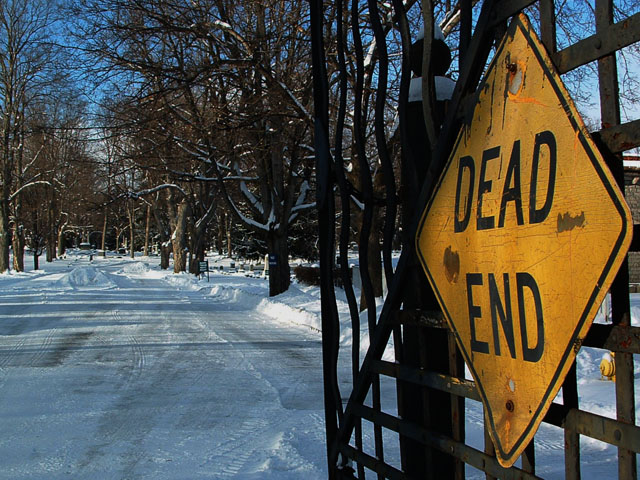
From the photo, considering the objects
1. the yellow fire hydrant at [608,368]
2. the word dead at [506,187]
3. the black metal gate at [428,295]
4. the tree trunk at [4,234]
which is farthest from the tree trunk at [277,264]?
the tree trunk at [4,234]

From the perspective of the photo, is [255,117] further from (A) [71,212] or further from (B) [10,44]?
(A) [71,212]

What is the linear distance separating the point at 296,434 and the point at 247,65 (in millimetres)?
8077

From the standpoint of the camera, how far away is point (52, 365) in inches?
328

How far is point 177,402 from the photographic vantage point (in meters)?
6.27

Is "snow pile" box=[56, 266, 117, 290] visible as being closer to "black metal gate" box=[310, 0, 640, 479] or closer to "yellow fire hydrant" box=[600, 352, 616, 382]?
"yellow fire hydrant" box=[600, 352, 616, 382]

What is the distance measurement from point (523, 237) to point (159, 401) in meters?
5.45

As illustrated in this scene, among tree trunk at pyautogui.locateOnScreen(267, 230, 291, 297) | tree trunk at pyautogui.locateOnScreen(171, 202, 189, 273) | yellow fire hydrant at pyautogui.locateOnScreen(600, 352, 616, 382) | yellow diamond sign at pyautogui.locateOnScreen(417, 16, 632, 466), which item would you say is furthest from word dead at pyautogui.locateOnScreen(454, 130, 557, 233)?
tree trunk at pyautogui.locateOnScreen(171, 202, 189, 273)

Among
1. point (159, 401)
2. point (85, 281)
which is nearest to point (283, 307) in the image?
point (159, 401)

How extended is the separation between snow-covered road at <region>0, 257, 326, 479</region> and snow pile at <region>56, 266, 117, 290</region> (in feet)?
43.5

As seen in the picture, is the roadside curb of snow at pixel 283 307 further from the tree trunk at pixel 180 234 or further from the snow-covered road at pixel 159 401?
the tree trunk at pixel 180 234

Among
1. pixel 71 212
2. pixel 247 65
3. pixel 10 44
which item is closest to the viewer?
pixel 247 65

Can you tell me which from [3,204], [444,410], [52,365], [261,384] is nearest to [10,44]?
[3,204]

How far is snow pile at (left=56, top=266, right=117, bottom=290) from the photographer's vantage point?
26133 millimetres

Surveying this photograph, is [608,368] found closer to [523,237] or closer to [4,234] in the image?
[523,237]
